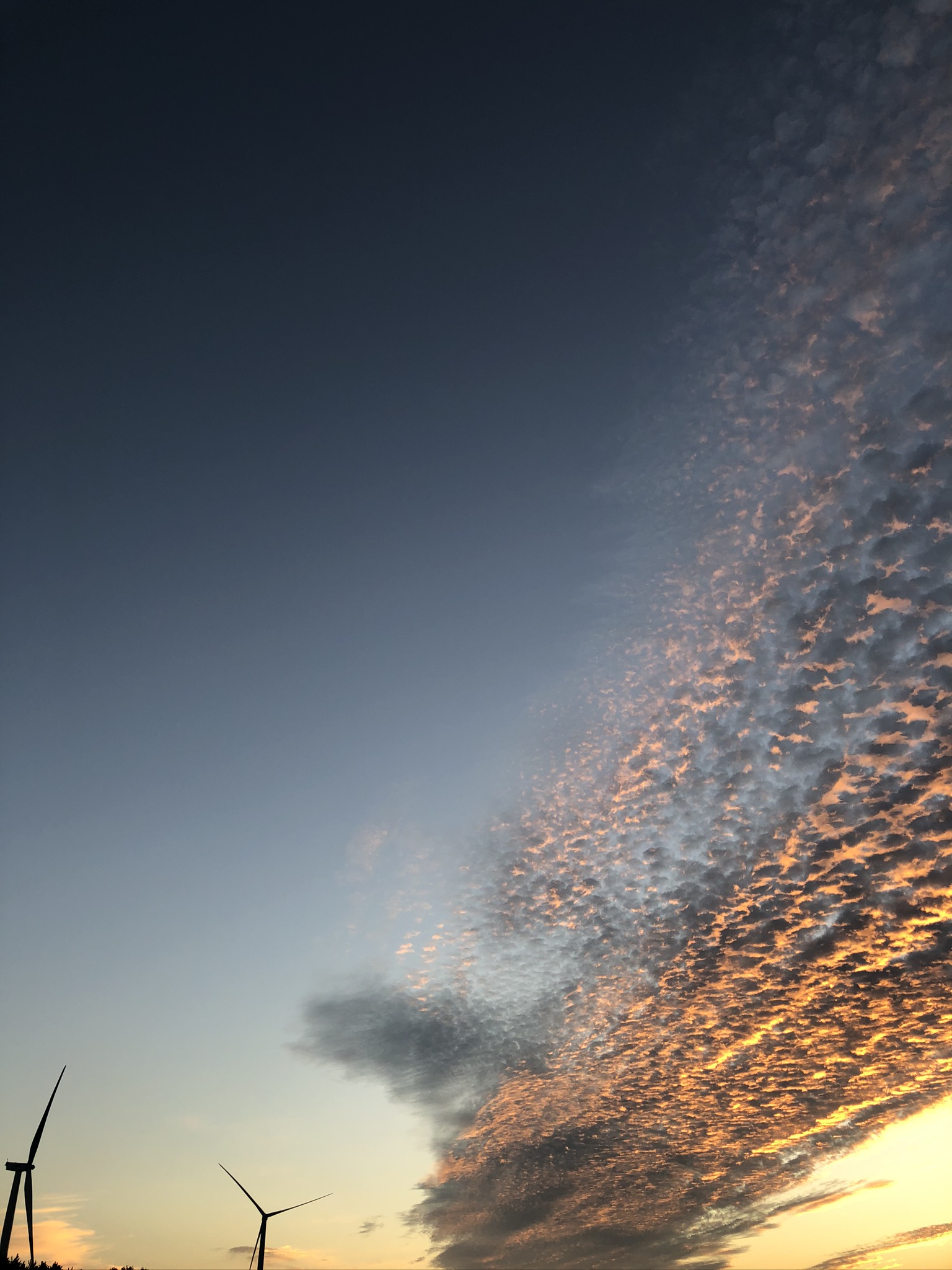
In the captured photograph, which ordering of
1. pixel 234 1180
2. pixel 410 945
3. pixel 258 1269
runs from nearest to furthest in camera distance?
pixel 410 945 < pixel 234 1180 < pixel 258 1269

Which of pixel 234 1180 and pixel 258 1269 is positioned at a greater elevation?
pixel 234 1180

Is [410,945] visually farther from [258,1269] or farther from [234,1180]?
[258,1269]

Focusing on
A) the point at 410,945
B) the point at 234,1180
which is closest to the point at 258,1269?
the point at 234,1180

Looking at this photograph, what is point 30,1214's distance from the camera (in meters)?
79.6

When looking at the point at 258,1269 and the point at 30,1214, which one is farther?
the point at 258,1269

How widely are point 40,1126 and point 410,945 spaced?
1873 inches

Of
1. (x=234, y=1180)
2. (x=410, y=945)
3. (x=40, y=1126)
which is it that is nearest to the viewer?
(x=410, y=945)

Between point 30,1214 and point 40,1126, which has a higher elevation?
point 40,1126

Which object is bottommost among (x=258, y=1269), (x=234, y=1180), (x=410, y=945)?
(x=258, y=1269)

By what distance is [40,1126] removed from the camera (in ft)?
283

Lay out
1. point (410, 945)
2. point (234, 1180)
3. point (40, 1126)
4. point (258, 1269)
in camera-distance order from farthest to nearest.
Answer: point (258, 1269) < point (234, 1180) < point (40, 1126) < point (410, 945)

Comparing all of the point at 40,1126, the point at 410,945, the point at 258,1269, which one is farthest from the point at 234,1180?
the point at 410,945

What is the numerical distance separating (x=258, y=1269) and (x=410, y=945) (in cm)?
13095

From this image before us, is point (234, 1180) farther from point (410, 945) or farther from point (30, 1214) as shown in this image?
point (410, 945)
